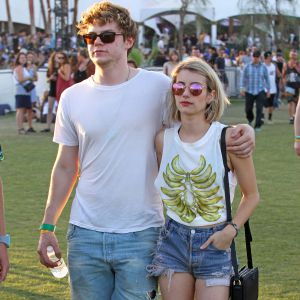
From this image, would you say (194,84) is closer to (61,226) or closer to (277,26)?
(61,226)

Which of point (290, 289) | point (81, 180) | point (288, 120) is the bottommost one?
point (288, 120)

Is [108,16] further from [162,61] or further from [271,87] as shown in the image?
[162,61]

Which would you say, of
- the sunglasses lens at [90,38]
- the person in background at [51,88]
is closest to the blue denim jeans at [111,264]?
the sunglasses lens at [90,38]

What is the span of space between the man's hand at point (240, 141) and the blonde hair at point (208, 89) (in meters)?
0.16

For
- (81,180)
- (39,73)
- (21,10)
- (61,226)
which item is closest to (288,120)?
(39,73)

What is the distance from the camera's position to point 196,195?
4332 mm

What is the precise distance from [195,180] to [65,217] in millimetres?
6190

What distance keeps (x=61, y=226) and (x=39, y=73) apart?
55.9 feet

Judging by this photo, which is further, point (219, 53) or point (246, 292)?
point (219, 53)

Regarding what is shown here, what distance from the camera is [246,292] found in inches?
168

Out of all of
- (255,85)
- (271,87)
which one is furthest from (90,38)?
(271,87)

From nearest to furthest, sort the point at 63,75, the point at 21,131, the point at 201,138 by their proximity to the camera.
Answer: the point at 201,138
the point at 63,75
the point at 21,131

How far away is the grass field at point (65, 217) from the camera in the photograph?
7285 mm

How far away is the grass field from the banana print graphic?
9.12 feet
